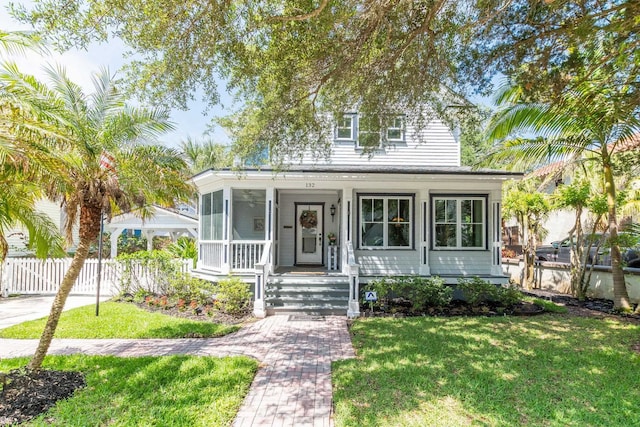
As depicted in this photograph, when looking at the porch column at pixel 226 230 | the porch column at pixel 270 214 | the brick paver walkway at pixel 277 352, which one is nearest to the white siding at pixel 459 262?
the brick paver walkway at pixel 277 352

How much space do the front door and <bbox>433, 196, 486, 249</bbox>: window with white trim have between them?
423 cm

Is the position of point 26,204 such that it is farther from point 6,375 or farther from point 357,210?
point 357,210

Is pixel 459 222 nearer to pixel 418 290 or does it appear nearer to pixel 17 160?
pixel 418 290

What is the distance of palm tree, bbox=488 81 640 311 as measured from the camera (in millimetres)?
7391

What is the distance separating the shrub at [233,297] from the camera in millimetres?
8648

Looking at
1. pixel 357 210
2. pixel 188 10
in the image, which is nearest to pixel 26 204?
pixel 188 10

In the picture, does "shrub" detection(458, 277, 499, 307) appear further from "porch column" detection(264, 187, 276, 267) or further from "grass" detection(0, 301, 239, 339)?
"grass" detection(0, 301, 239, 339)

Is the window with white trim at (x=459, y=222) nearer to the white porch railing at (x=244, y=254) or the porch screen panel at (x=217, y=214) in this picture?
the white porch railing at (x=244, y=254)

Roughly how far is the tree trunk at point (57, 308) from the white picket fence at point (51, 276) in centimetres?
630

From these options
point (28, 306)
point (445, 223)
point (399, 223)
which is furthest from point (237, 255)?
point (445, 223)

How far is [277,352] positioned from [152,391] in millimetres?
2193

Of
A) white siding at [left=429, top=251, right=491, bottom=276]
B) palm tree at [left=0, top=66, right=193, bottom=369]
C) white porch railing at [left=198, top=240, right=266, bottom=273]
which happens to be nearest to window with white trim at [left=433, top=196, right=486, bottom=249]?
white siding at [left=429, top=251, right=491, bottom=276]

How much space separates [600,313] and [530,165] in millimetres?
4208

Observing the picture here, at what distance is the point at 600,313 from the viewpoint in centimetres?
868
